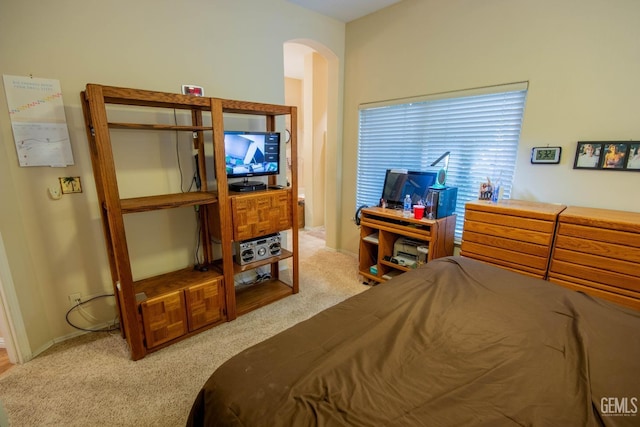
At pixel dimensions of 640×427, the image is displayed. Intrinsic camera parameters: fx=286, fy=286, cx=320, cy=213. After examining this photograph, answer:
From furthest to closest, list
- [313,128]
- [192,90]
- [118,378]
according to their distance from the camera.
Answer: [313,128] < [192,90] < [118,378]

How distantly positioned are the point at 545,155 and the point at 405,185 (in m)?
1.17

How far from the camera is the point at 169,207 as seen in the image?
77.7 inches

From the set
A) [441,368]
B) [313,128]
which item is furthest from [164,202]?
[313,128]

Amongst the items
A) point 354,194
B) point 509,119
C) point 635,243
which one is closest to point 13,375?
point 354,194

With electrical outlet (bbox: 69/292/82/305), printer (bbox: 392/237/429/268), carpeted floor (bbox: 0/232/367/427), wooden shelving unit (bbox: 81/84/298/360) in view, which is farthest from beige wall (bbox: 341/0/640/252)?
electrical outlet (bbox: 69/292/82/305)

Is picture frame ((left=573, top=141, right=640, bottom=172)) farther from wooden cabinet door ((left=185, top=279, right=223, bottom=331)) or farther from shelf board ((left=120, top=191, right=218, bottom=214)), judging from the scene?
wooden cabinet door ((left=185, top=279, right=223, bottom=331))

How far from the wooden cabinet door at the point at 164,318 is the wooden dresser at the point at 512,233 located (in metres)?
2.31

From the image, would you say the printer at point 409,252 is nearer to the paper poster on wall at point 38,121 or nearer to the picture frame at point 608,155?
the picture frame at point 608,155

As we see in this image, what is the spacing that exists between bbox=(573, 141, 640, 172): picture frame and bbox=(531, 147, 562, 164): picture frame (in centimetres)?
11

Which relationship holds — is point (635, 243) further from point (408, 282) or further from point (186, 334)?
point (186, 334)

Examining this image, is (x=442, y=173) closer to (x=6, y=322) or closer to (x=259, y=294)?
(x=259, y=294)

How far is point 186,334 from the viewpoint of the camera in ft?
7.16

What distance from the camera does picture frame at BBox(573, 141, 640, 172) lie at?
6.47 feet

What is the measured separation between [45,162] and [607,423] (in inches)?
119
